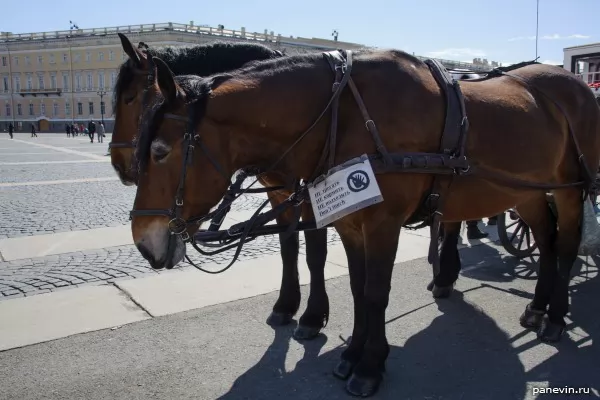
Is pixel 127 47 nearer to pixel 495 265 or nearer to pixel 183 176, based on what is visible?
pixel 183 176

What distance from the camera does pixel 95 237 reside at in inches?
282

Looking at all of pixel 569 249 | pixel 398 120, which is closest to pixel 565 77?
pixel 569 249

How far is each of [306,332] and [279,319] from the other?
1.21 feet

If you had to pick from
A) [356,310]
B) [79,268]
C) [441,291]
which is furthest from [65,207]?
[356,310]

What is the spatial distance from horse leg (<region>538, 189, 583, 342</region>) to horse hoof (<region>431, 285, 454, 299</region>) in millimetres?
1017

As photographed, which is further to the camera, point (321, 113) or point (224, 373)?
point (224, 373)

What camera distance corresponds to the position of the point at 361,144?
2.86 metres

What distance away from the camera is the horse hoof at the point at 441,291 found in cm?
491

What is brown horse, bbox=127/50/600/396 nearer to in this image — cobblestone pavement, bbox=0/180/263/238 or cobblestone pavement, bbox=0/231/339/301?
cobblestone pavement, bbox=0/231/339/301

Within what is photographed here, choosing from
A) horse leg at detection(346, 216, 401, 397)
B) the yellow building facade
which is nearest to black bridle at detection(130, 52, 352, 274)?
horse leg at detection(346, 216, 401, 397)

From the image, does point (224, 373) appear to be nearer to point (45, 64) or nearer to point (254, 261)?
point (254, 261)

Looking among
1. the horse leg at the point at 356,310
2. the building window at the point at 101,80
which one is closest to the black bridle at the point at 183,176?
the horse leg at the point at 356,310

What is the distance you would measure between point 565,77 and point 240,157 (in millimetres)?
2861

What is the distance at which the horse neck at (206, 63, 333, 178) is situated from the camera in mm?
2662
